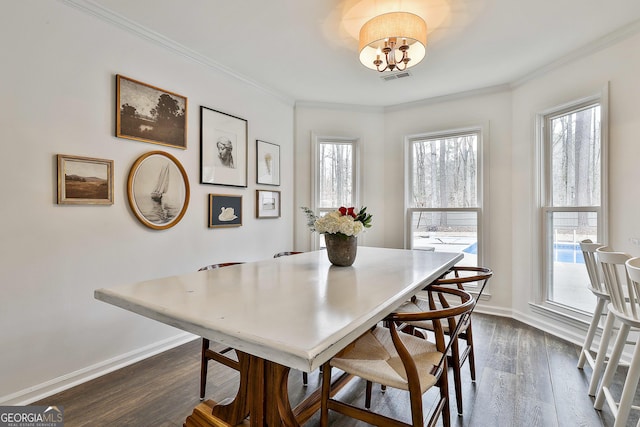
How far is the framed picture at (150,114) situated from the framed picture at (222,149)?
0.75ft

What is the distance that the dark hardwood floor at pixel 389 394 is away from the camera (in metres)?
1.79

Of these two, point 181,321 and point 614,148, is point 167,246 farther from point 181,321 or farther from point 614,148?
point 614,148

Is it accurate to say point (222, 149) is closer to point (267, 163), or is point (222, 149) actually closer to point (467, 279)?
point (267, 163)

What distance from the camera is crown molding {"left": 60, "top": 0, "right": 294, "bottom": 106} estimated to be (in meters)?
2.16

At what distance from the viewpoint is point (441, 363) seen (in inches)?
53.6

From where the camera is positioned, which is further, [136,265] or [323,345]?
[136,265]

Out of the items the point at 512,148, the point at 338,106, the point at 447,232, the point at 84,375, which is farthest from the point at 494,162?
the point at 84,375

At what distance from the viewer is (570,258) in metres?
3.05

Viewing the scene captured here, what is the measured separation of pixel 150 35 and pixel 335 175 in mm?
2540

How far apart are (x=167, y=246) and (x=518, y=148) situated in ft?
12.2

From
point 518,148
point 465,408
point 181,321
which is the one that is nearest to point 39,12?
point 181,321

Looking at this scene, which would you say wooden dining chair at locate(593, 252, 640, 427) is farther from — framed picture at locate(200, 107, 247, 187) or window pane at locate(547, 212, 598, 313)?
framed picture at locate(200, 107, 247, 187)

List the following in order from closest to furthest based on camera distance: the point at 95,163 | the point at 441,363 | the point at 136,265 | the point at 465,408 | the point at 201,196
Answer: the point at 441,363 → the point at 465,408 → the point at 95,163 → the point at 136,265 → the point at 201,196

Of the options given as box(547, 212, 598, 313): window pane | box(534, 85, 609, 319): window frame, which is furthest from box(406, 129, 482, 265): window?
box(547, 212, 598, 313): window pane
